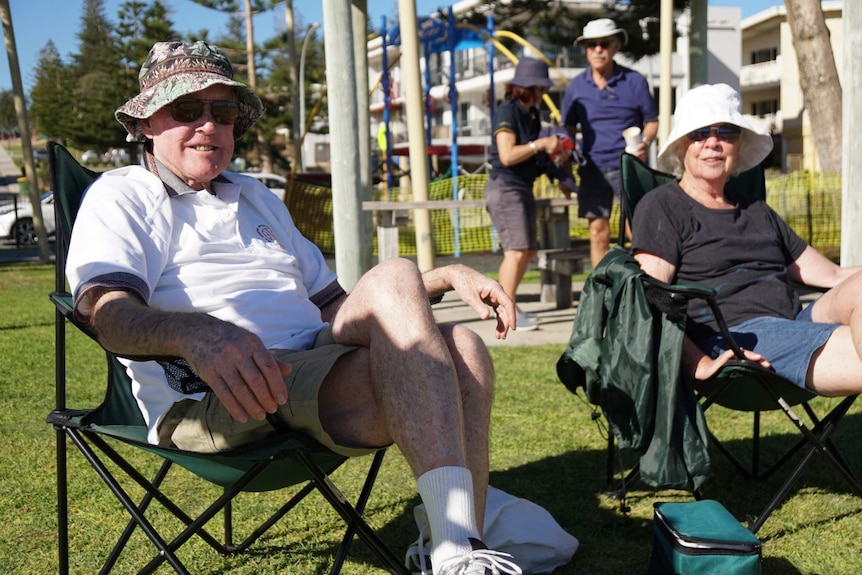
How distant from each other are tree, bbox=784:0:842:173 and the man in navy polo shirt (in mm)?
4746

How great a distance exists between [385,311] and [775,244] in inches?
73.8

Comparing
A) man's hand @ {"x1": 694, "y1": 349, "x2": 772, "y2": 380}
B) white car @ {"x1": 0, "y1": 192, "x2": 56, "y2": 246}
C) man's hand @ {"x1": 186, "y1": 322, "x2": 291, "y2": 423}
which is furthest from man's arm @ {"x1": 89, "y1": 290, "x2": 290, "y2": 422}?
white car @ {"x1": 0, "y1": 192, "x2": 56, "y2": 246}

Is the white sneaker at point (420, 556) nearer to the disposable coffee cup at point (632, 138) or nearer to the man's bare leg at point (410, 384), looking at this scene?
the man's bare leg at point (410, 384)

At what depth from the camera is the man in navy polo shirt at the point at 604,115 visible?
255 inches

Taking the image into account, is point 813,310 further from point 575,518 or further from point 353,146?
point 353,146

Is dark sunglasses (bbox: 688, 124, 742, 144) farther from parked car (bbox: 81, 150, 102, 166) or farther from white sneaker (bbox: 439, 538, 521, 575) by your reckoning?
parked car (bbox: 81, 150, 102, 166)

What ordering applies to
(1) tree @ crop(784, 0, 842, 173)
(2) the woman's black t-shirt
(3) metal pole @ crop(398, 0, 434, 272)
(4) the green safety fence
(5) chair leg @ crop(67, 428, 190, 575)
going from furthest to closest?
(1) tree @ crop(784, 0, 842, 173)
(4) the green safety fence
(3) metal pole @ crop(398, 0, 434, 272)
(2) the woman's black t-shirt
(5) chair leg @ crop(67, 428, 190, 575)

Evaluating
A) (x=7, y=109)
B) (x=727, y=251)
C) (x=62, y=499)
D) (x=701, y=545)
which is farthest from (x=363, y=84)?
(x=7, y=109)

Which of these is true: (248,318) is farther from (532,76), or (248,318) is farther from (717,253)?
(532,76)

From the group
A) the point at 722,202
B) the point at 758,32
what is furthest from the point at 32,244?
the point at 758,32

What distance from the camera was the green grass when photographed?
9.37 ft

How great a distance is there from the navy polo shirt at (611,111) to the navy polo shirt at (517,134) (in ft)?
1.39

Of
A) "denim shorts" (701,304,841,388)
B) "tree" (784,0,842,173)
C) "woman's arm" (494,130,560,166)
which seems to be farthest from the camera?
"tree" (784,0,842,173)

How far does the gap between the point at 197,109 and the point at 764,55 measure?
55.4 m
